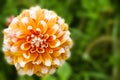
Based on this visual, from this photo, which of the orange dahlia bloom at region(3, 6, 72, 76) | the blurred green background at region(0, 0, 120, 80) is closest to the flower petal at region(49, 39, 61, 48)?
the orange dahlia bloom at region(3, 6, 72, 76)

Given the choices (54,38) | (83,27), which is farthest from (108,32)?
(54,38)

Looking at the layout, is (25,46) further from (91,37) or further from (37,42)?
(91,37)

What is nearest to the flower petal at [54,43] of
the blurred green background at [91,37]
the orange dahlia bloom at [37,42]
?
the orange dahlia bloom at [37,42]

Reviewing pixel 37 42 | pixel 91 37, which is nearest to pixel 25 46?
pixel 37 42

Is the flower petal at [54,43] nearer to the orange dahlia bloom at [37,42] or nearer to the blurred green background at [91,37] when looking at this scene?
the orange dahlia bloom at [37,42]

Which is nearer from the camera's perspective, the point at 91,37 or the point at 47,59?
the point at 47,59

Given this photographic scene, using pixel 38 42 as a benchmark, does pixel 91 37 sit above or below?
above

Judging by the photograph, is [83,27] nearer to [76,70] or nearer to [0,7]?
[76,70]

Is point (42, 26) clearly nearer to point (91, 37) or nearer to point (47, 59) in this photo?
point (47, 59)
